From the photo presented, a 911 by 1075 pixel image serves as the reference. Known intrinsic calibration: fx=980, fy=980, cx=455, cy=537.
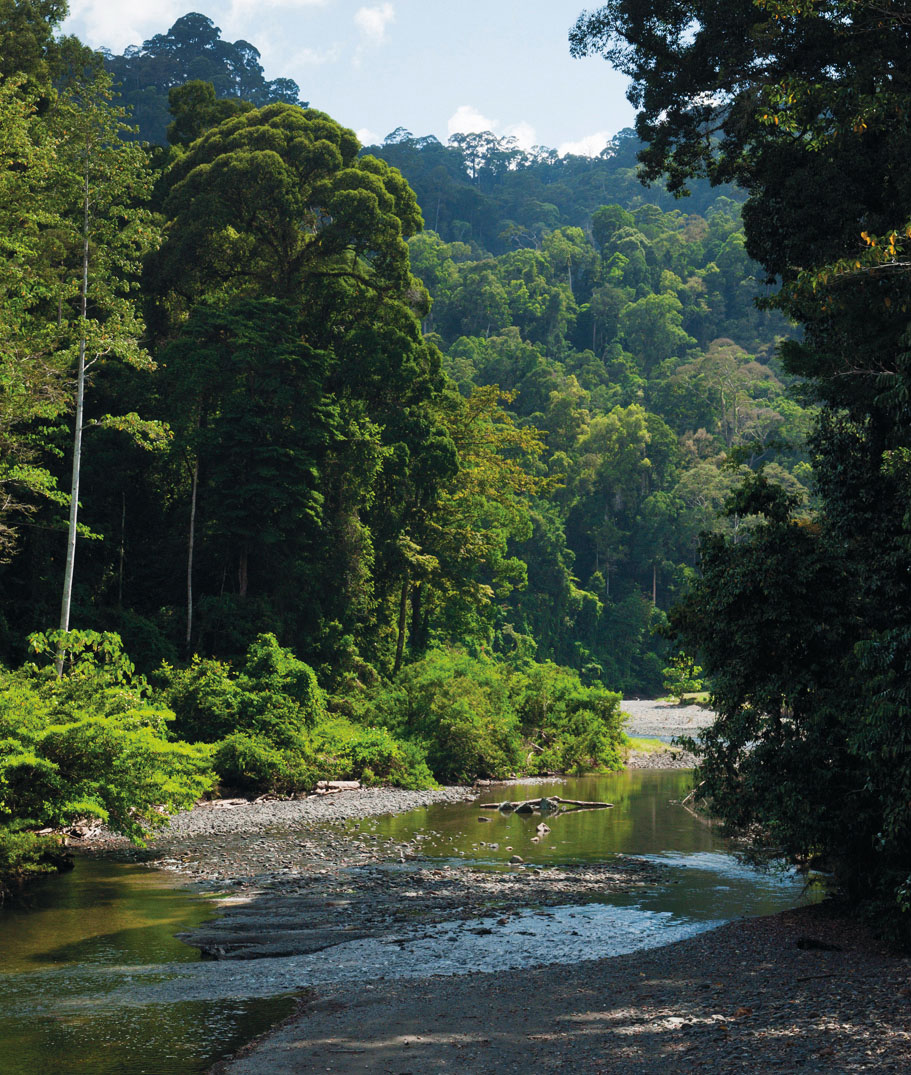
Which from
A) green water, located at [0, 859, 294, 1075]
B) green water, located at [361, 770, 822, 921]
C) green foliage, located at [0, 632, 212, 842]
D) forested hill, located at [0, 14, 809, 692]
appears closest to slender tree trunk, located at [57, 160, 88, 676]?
forested hill, located at [0, 14, 809, 692]

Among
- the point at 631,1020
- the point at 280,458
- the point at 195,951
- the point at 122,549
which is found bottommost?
the point at 195,951

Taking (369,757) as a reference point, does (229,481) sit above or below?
above

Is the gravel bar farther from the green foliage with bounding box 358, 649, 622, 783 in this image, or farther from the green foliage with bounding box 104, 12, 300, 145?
the green foliage with bounding box 104, 12, 300, 145

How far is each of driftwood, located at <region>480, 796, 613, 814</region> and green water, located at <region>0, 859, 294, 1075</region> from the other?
1157 centimetres

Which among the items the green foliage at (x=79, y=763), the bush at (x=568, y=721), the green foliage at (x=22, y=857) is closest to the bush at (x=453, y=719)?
the bush at (x=568, y=721)

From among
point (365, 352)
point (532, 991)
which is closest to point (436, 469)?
point (365, 352)

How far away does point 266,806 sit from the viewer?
23.4m

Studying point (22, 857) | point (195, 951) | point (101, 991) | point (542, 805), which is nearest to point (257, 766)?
point (542, 805)

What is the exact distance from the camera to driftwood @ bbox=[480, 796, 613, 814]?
2545 centimetres

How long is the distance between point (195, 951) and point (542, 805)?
1496cm

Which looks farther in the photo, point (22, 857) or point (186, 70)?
point (186, 70)

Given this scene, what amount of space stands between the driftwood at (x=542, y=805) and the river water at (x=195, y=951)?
4062 mm

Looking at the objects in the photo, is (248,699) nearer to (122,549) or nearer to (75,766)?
(122,549)

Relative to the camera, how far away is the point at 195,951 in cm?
1211
